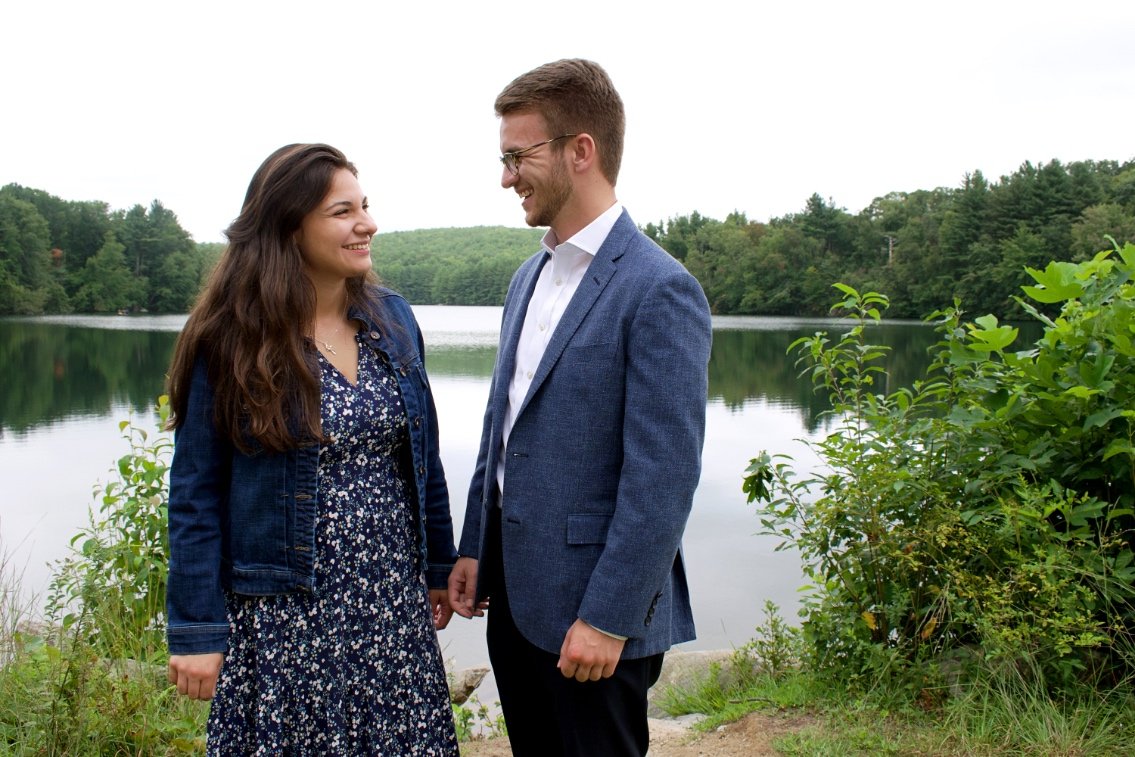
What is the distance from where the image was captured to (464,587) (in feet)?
7.33

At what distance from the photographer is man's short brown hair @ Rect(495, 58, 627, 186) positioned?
1887 mm

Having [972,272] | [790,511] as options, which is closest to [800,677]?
[790,511]

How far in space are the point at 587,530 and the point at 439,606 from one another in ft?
2.20

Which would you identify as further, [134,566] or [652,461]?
[134,566]

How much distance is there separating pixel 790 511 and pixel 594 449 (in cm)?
181

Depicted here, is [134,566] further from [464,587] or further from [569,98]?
[569,98]

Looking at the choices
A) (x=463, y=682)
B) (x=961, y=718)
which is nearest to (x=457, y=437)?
(x=463, y=682)

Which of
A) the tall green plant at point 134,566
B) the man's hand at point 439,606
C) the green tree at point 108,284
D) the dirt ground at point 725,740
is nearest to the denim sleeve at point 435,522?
the man's hand at point 439,606

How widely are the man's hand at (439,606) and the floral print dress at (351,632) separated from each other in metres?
0.13

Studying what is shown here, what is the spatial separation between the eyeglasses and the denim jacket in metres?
0.75

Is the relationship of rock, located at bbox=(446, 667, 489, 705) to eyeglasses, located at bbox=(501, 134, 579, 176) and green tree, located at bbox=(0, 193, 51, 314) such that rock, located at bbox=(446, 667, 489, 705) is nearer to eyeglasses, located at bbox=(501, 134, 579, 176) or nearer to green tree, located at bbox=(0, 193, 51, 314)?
eyeglasses, located at bbox=(501, 134, 579, 176)

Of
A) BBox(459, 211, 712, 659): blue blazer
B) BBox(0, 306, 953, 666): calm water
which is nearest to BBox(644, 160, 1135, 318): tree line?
BBox(0, 306, 953, 666): calm water

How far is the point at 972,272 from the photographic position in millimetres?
44906

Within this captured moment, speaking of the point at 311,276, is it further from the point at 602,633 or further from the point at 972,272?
the point at 972,272
